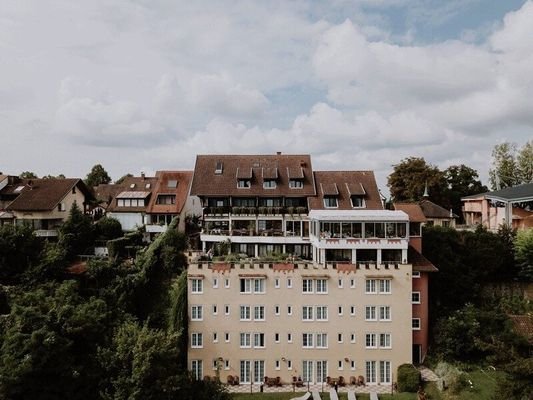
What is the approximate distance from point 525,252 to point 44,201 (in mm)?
41511

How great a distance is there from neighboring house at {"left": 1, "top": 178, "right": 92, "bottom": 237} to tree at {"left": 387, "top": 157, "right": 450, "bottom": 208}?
34775 mm

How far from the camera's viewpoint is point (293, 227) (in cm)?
3875

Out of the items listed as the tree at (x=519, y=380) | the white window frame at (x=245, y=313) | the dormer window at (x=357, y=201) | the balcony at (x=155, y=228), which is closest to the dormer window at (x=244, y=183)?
the balcony at (x=155, y=228)

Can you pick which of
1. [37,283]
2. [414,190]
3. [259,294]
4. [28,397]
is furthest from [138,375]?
[414,190]

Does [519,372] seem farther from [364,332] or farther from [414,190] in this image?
[414,190]

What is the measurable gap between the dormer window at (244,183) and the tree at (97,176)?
4731cm

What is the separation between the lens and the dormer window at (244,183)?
1590 inches

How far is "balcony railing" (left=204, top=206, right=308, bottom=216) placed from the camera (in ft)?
127

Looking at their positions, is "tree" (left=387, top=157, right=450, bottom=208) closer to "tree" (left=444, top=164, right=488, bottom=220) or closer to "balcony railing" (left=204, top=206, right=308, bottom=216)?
"tree" (left=444, top=164, right=488, bottom=220)

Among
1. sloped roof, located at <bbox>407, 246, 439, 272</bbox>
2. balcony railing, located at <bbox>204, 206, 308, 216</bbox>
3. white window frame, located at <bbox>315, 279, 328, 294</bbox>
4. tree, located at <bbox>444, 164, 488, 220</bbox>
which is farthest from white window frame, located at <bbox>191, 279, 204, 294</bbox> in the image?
tree, located at <bbox>444, 164, 488, 220</bbox>

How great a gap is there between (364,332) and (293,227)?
34.9 ft

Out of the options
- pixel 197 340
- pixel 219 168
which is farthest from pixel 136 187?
pixel 197 340

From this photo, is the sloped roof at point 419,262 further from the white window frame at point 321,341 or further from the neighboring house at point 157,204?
the neighboring house at point 157,204

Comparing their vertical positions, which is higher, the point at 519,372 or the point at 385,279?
the point at 385,279
